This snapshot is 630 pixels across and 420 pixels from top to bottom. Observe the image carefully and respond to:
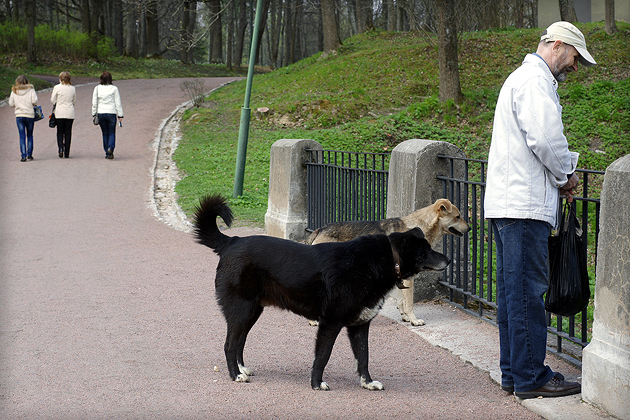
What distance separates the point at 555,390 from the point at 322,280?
1633 mm

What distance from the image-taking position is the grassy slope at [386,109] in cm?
1625

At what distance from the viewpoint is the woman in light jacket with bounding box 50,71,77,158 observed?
1614 cm

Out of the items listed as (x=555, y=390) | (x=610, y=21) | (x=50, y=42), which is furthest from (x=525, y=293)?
(x=50, y=42)

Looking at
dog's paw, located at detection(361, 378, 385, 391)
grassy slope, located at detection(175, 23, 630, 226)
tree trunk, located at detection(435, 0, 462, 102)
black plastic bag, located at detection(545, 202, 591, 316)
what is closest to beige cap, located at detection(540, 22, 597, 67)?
black plastic bag, located at detection(545, 202, 591, 316)

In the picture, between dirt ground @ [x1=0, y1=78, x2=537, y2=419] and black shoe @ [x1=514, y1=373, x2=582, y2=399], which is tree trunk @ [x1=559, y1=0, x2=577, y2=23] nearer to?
dirt ground @ [x1=0, y1=78, x2=537, y2=419]

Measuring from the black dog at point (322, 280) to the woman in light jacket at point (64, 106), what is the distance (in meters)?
13.4

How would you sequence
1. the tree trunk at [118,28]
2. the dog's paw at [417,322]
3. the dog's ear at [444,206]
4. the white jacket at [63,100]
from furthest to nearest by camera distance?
the tree trunk at [118,28] < the white jacket at [63,100] < the dog's paw at [417,322] < the dog's ear at [444,206]

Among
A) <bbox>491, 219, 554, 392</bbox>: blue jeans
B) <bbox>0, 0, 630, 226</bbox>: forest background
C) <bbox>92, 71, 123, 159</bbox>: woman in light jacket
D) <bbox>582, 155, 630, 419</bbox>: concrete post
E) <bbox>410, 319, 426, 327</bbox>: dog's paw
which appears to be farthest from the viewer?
<bbox>0, 0, 630, 226</bbox>: forest background

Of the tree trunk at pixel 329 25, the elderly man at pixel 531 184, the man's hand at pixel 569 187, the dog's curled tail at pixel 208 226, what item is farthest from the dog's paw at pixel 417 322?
the tree trunk at pixel 329 25

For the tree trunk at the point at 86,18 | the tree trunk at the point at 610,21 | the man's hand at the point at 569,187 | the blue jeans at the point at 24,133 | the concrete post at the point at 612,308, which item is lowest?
the concrete post at the point at 612,308

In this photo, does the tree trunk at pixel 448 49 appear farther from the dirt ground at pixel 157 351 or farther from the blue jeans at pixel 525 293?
the blue jeans at pixel 525 293

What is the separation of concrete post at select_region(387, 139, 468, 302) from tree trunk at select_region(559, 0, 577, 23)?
26.6 meters

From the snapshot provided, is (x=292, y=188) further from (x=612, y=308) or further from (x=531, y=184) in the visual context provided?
(x=612, y=308)

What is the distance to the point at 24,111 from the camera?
16.0 meters
